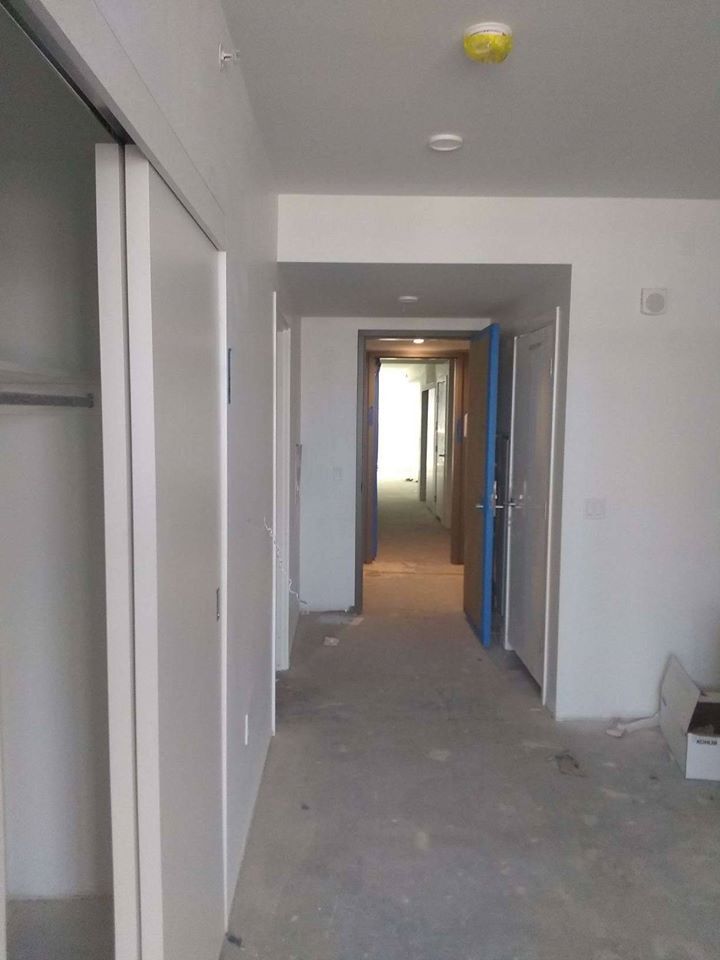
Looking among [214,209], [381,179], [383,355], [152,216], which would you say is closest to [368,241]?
[381,179]

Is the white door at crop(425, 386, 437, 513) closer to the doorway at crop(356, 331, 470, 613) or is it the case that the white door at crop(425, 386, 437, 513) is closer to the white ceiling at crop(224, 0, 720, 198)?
the doorway at crop(356, 331, 470, 613)

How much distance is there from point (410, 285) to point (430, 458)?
769 centimetres

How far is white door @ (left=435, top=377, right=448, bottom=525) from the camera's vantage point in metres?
9.45

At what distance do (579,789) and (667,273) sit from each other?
7.90ft

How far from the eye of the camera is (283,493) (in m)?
4.02

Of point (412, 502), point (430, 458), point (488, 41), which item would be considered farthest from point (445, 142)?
point (412, 502)

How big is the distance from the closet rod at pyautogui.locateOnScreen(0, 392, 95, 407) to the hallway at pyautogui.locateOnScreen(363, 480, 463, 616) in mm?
3941

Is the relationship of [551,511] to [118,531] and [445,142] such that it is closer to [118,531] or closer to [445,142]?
[445,142]

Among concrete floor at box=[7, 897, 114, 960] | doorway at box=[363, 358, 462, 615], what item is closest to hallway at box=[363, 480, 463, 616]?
doorway at box=[363, 358, 462, 615]

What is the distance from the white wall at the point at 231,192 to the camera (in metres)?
1.01

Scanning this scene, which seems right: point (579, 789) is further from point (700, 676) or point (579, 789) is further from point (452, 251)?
point (452, 251)

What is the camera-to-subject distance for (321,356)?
5203mm

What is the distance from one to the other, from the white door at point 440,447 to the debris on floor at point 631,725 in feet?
18.8

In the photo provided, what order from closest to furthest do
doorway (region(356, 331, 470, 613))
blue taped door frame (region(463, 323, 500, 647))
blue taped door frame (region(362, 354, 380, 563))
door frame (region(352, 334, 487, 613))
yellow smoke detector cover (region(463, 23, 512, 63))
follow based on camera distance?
yellow smoke detector cover (region(463, 23, 512, 63)) → blue taped door frame (region(463, 323, 500, 647)) → door frame (region(352, 334, 487, 613)) → doorway (region(356, 331, 470, 613)) → blue taped door frame (region(362, 354, 380, 563))
